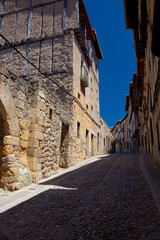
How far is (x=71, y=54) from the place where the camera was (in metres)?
12.2

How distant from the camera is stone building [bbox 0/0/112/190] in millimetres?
5008

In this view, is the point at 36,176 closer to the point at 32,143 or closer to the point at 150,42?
the point at 32,143

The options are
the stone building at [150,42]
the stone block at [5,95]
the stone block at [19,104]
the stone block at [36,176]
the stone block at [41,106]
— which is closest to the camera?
the stone building at [150,42]

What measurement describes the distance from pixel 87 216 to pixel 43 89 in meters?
4.76

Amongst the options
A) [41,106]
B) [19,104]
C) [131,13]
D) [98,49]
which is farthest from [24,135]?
[98,49]

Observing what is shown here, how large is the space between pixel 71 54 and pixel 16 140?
28.3 feet

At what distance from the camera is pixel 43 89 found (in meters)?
6.64

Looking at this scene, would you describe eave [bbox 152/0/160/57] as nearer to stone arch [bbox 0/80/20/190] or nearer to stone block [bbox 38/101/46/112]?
stone arch [bbox 0/80/20/190]

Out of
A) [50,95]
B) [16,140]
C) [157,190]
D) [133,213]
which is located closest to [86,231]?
[133,213]

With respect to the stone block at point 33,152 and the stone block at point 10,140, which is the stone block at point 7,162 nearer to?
the stone block at point 10,140

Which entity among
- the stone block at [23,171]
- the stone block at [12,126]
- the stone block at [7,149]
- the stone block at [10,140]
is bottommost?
the stone block at [23,171]

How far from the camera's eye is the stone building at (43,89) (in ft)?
16.4

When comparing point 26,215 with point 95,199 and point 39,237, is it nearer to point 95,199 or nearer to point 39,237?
point 39,237

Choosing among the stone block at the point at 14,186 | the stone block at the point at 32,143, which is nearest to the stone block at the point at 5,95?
the stone block at the point at 32,143
